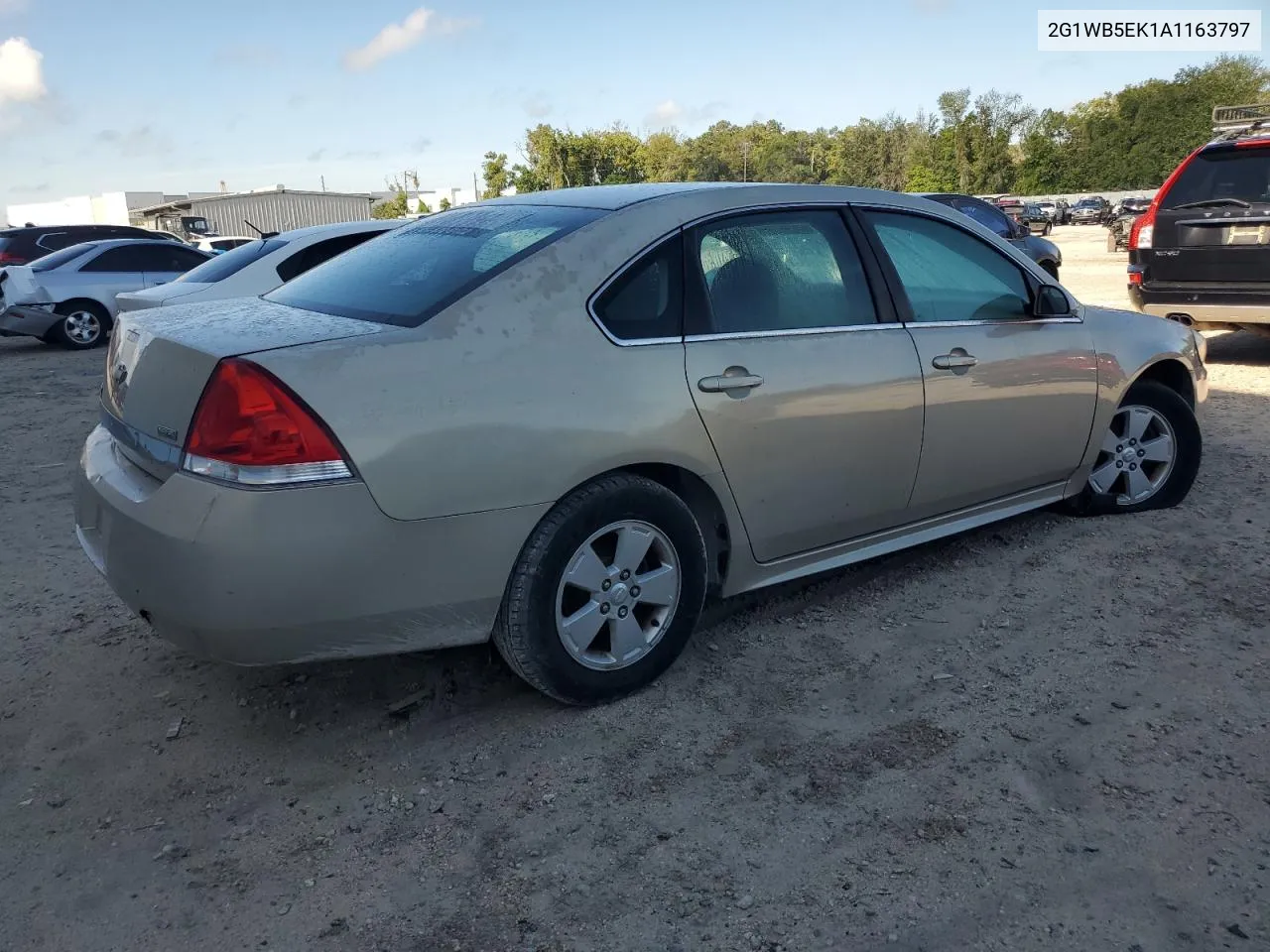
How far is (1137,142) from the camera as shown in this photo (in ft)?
243

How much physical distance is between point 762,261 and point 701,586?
112 centimetres

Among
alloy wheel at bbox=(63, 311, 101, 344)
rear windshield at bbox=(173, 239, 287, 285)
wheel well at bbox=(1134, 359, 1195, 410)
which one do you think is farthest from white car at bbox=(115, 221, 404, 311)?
wheel well at bbox=(1134, 359, 1195, 410)

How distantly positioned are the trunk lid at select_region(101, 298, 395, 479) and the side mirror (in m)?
2.73

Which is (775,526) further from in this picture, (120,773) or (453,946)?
(120,773)

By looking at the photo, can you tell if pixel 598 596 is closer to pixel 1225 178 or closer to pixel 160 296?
pixel 160 296

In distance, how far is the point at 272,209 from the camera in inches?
2306

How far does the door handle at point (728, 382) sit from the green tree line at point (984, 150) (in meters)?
61.2

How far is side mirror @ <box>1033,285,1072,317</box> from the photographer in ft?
13.6

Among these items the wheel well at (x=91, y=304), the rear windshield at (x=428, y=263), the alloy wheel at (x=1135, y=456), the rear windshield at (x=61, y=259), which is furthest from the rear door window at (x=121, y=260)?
the alloy wheel at (x=1135, y=456)

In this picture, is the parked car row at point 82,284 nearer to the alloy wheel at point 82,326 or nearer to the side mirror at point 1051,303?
the alloy wheel at point 82,326

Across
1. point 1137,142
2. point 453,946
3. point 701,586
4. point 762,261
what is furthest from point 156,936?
point 1137,142

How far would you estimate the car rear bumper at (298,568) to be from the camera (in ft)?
8.23

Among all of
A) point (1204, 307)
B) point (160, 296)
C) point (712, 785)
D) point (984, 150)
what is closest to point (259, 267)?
point (160, 296)

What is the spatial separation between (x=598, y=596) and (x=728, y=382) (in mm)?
787
